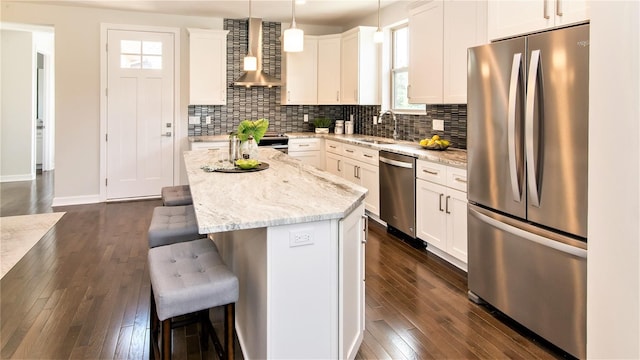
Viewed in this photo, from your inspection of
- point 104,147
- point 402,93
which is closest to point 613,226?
point 402,93

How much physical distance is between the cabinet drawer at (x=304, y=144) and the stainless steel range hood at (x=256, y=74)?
88 cm

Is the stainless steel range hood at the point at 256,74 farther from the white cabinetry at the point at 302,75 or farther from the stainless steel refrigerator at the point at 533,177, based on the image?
the stainless steel refrigerator at the point at 533,177

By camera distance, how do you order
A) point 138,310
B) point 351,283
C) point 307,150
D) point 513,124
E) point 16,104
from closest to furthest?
1. point 351,283
2. point 513,124
3. point 138,310
4. point 307,150
5. point 16,104

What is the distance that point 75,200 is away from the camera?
235 inches

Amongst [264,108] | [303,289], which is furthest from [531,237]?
[264,108]

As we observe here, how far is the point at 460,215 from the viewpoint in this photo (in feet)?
11.1

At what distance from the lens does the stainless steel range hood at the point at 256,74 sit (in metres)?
5.91

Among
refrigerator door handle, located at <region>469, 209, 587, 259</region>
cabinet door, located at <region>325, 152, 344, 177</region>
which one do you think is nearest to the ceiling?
cabinet door, located at <region>325, 152, 344, 177</region>

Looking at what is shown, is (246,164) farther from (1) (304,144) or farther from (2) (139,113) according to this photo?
(2) (139,113)

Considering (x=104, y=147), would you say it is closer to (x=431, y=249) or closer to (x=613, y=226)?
(x=431, y=249)

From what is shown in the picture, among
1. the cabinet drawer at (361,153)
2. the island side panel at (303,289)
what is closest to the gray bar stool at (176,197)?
the island side panel at (303,289)

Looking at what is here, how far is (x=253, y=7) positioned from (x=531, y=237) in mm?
4649

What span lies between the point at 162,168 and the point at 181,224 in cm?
396

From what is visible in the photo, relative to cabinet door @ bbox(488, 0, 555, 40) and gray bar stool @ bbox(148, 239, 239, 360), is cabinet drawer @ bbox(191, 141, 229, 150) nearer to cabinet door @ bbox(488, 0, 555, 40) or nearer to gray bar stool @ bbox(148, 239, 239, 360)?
gray bar stool @ bbox(148, 239, 239, 360)
